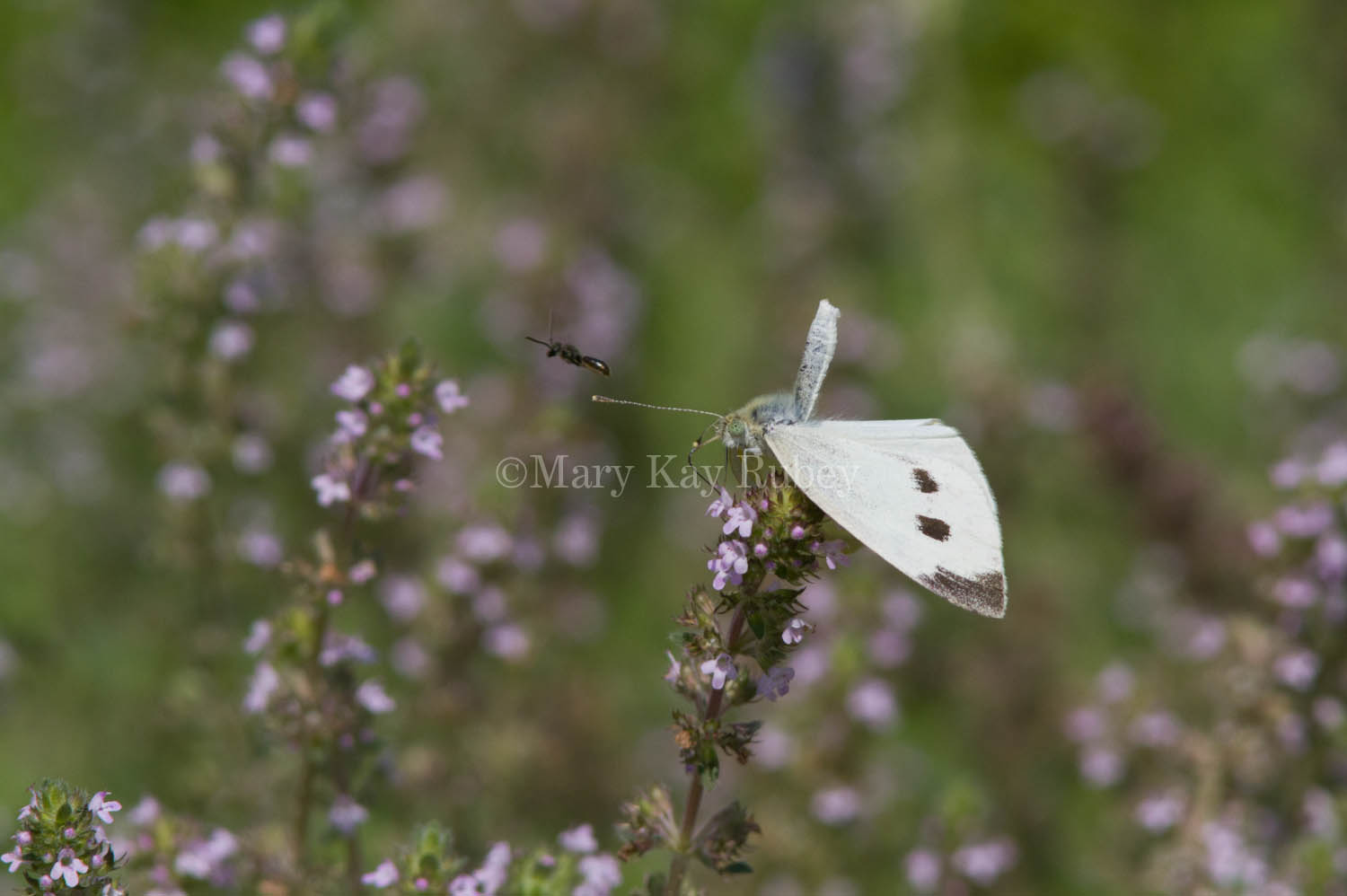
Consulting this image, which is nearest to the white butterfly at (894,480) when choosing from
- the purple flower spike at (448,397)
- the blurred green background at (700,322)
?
the purple flower spike at (448,397)

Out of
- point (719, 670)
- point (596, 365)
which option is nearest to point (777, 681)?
point (719, 670)

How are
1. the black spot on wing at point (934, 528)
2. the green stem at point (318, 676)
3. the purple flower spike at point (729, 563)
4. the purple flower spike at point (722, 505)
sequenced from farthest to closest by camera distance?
the green stem at point (318, 676) → the black spot on wing at point (934, 528) → the purple flower spike at point (722, 505) → the purple flower spike at point (729, 563)

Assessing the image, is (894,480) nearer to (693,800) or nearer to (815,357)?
(815,357)

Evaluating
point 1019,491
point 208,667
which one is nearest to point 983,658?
point 1019,491

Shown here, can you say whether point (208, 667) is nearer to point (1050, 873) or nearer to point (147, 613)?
point (147, 613)

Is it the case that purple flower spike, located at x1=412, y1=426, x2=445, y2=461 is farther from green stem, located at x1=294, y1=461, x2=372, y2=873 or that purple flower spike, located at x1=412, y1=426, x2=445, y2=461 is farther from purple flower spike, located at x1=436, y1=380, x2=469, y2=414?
green stem, located at x1=294, y1=461, x2=372, y2=873

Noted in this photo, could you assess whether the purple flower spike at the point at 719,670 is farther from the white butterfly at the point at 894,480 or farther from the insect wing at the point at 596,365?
the insect wing at the point at 596,365

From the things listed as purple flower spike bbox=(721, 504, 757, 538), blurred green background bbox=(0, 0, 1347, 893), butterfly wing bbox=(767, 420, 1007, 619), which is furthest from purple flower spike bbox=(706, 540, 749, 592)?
blurred green background bbox=(0, 0, 1347, 893)
